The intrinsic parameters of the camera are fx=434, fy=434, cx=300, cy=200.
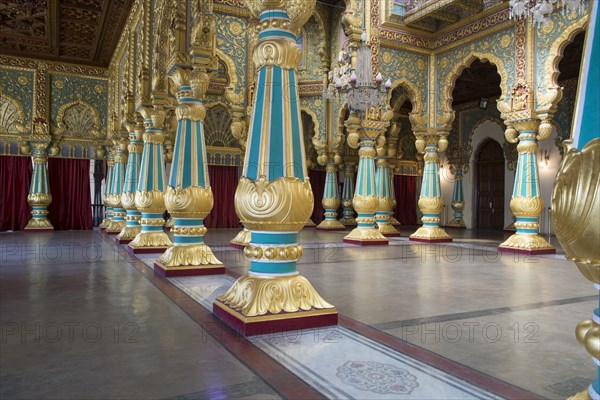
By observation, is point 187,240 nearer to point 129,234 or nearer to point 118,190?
point 129,234

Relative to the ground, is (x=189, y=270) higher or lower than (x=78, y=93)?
lower

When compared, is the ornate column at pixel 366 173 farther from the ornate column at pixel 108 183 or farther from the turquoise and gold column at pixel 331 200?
the ornate column at pixel 108 183

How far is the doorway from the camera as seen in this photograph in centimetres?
1406

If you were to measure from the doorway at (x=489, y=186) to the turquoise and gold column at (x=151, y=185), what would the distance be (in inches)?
446

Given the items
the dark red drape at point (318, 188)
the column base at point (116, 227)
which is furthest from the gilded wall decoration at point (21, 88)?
the dark red drape at point (318, 188)

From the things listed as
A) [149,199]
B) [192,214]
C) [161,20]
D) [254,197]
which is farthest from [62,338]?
[161,20]

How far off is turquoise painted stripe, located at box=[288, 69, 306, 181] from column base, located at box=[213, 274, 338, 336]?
0.71m

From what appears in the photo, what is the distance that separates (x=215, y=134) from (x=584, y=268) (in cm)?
1403

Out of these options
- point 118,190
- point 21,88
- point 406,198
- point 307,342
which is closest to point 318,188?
point 406,198

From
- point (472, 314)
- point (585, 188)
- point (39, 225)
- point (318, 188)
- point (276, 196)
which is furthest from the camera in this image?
point (318, 188)

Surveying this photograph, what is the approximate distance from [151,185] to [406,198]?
1286 cm

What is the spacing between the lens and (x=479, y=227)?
14875 mm

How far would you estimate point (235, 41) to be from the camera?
8.01 metres

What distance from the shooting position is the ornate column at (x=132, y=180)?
752cm
